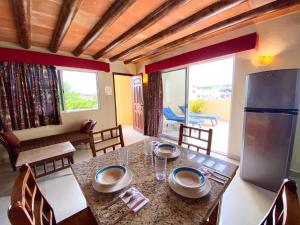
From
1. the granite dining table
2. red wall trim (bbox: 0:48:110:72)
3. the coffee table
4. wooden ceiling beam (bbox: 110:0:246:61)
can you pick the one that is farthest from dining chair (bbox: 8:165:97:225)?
red wall trim (bbox: 0:48:110:72)

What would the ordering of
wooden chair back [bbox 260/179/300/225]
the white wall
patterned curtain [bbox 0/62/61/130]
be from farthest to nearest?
patterned curtain [bbox 0/62/61/130], the white wall, wooden chair back [bbox 260/179/300/225]

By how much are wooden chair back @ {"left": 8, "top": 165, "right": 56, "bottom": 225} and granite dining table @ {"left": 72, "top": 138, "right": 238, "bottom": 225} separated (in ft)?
0.79

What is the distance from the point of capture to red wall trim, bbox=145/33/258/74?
2.14m

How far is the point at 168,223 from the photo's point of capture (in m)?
0.62

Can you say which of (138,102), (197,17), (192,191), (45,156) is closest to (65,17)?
(197,17)

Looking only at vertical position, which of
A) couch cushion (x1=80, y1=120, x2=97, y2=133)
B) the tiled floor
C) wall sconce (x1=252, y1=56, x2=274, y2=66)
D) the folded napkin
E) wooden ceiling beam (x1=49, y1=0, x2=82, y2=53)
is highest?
wooden ceiling beam (x1=49, y1=0, x2=82, y2=53)

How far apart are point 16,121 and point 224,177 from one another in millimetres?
3796

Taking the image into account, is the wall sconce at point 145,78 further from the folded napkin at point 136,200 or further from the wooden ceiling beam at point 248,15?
the folded napkin at point 136,200

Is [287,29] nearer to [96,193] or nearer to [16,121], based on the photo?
[96,193]

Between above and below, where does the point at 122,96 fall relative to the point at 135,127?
above

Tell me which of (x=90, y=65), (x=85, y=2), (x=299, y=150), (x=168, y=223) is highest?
(x=85, y=2)

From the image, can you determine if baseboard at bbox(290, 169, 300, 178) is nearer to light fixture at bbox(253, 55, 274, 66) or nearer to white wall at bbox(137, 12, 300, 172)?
white wall at bbox(137, 12, 300, 172)

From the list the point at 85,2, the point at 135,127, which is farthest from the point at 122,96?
the point at 85,2

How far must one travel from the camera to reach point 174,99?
4.28 meters
